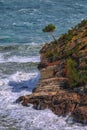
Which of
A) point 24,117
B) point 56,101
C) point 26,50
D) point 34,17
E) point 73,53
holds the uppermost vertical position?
point 73,53

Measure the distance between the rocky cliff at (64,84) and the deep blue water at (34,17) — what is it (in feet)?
61.1

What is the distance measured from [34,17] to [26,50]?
22972mm

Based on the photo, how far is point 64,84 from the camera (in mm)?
40531

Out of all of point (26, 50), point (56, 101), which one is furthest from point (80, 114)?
point (26, 50)

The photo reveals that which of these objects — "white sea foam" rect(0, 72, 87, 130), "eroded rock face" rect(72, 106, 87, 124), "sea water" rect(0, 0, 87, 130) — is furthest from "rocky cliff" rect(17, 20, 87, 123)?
"sea water" rect(0, 0, 87, 130)

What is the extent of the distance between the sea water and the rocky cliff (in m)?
0.77

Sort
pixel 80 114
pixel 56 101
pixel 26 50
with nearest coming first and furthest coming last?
pixel 80 114 → pixel 56 101 → pixel 26 50

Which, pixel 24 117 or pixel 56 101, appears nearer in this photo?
pixel 24 117

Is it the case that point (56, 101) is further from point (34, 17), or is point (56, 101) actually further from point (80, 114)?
point (34, 17)

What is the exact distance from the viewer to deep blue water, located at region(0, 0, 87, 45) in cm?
7043

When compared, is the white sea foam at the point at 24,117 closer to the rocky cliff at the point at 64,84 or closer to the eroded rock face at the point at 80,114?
the eroded rock face at the point at 80,114

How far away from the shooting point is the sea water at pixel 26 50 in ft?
122

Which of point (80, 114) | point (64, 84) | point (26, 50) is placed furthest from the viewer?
point (26, 50)

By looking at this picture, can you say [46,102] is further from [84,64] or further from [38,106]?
[84,64]
